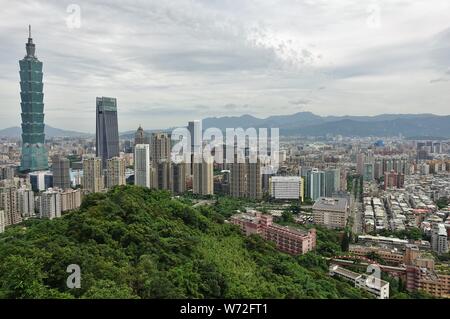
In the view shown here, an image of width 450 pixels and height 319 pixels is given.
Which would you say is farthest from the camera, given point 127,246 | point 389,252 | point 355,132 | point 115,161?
point 115,161

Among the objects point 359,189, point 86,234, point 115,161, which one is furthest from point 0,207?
point 359,189

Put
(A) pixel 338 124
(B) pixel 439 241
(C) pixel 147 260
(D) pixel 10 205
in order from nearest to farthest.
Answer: (C) pixel 147 260 < (B) pixel 439 241 < (D) pixel 10 205 < (A) pixel 338 124

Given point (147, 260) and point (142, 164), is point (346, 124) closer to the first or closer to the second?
point (142, 164)

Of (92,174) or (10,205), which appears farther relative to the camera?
(92,174)

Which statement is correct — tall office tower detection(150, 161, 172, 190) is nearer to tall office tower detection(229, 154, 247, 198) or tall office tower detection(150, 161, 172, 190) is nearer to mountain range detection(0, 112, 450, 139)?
mountain range detection(0, 112, 450, 139)

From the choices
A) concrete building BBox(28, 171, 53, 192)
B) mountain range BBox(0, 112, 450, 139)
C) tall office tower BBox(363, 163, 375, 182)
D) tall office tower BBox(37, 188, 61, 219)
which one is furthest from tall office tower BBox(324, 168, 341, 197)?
concrete building BBox(28, 171, 53, 192)

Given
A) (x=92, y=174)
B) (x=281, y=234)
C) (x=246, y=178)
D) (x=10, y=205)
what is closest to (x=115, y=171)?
(x=92, y=174)

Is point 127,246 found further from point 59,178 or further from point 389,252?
point 59,178
